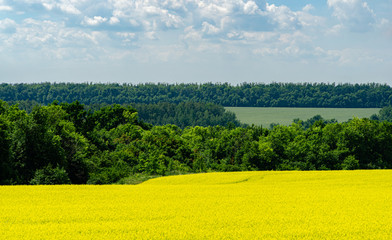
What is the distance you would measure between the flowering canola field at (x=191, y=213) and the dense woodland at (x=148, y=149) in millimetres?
16593

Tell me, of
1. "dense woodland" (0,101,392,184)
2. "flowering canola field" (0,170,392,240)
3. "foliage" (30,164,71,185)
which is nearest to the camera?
"flowering canola field" (0,170,392,240)

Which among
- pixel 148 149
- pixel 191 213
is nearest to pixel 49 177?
pixel 191 213

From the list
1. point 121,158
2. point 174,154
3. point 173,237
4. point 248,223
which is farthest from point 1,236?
point 174,154

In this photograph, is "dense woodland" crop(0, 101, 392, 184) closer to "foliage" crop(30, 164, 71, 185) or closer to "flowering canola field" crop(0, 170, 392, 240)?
"foliage" crop(30, 164, 71, 185)

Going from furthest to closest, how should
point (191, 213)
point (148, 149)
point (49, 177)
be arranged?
point (148, 149)
point (49, 177)
point (191, 213)

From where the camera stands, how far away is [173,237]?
20.0 m

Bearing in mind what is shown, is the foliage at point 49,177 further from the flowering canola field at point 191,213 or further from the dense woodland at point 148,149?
the flowering canola field at point 191,213

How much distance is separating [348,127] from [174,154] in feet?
117

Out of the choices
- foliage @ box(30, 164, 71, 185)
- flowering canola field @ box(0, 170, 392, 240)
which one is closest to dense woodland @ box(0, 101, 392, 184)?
foliage @ box(30, 164, 71, 185)

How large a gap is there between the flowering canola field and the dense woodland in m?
16.6

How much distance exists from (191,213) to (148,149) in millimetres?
62606

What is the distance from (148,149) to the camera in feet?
288

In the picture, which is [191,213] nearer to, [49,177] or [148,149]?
[49,177]

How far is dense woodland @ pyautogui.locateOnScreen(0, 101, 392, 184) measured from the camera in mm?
54188
